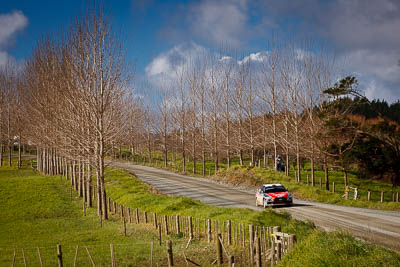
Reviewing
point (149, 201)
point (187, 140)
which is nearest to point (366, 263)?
point (149, 201)

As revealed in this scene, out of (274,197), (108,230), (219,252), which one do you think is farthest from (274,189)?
(219,252)

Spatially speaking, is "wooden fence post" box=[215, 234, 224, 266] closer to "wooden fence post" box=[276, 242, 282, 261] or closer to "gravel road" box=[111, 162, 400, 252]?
"wooden fence post" box=[276, 242, 282, 261]

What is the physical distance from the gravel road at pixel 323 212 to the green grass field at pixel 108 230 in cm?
318

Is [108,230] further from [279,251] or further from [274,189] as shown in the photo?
[279,251]

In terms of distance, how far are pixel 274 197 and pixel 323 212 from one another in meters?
4.00

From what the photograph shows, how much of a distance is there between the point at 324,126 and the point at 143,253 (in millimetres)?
27141

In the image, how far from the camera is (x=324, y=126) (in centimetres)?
3906

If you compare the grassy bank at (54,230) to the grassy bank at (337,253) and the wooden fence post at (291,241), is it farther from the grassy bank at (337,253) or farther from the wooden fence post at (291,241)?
the grassy bank at (337,253)

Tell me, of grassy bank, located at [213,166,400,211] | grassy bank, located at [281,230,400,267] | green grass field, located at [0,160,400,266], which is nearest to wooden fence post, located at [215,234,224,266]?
green grass field, located at [0,160,400,266]

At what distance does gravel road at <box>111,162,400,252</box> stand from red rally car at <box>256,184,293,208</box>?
0.68m

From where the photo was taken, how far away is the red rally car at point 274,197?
27547mm

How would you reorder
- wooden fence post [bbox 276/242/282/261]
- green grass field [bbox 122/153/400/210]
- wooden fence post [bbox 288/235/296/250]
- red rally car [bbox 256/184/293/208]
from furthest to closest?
green grass field [bbox 122/153/400/210]
red rally car [bbox 256/184/293/208]
wooden fence post [bbox 276/242/282/261]
wooden fence post [bbox 288/235/296/250]

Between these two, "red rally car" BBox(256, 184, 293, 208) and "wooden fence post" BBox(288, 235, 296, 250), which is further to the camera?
"red rally car" BBox(256, 184, 293, 208)

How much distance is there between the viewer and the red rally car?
2755 cm
